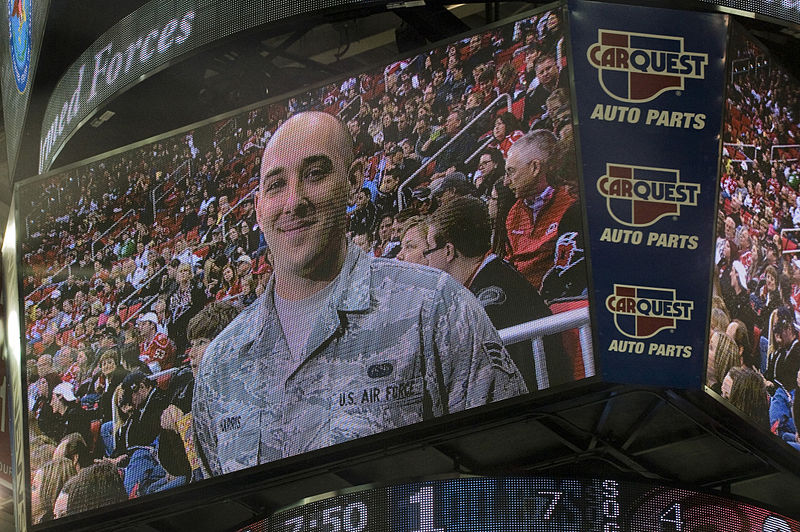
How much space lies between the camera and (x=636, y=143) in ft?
31.6

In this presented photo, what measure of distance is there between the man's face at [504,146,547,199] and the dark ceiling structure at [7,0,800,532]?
141cm

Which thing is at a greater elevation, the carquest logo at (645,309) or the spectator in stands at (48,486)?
the carquest logo at (645,309)

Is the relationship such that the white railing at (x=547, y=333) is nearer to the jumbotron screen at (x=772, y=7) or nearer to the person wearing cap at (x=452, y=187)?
the person wearing cap at (x=452, y=187)

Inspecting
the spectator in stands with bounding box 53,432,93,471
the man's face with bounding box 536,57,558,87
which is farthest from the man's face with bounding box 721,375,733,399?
the spectator in stands with bounding box 53,432,93,471

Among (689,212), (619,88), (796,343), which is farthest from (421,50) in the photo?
(796,343)

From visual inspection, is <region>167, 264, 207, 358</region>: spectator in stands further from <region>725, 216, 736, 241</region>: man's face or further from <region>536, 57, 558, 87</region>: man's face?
<region>725, 216, 736, 241</region>: man's face

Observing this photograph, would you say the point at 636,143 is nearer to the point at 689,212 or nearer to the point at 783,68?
the point at 689,212

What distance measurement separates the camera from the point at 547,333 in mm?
9188

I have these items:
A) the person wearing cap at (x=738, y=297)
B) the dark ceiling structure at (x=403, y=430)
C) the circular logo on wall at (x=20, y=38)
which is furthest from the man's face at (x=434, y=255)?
the circular logo on wall at (x=20, y=38)

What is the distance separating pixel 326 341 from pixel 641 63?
112 inches

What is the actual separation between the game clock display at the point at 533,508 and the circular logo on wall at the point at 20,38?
5448 millimetres

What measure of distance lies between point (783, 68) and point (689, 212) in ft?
6.70

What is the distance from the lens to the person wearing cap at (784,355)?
31.8 feet

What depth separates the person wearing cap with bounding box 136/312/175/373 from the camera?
1105cm
